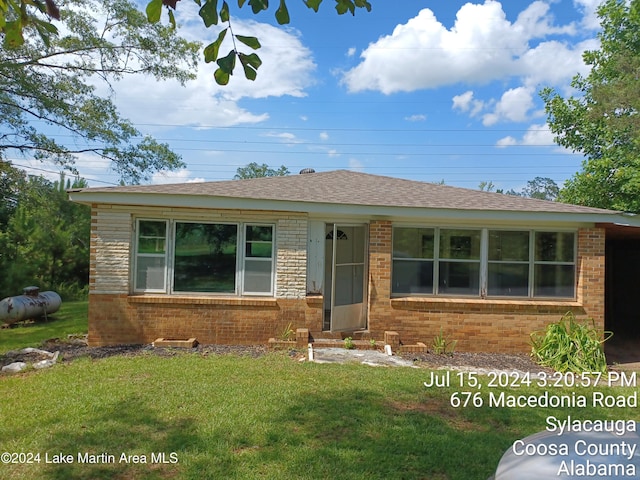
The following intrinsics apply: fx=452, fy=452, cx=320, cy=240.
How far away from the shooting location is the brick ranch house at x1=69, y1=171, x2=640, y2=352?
8547 mm

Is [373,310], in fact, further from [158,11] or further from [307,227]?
[158,11]

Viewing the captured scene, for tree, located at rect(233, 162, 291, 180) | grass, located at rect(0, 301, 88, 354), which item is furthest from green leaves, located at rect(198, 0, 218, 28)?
tree, located at rect(233, 162, 291, 180)

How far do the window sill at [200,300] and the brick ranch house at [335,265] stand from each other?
0.06 ft

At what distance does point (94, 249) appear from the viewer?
8.45m

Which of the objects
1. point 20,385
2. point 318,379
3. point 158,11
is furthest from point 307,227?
point 158,11

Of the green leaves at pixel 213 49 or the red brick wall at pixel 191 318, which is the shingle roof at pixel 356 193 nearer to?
the red brick wall at pixel 191 318

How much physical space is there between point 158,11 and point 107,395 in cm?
503

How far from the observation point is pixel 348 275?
9.43 m

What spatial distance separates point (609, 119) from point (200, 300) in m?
13.8

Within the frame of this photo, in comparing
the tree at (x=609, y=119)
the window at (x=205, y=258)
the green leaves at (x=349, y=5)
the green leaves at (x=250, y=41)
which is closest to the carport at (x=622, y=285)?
the tree at (x=609, y=119)

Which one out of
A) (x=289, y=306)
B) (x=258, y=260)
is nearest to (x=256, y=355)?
(x=289, y=306)

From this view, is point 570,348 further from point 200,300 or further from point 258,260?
point 200,300

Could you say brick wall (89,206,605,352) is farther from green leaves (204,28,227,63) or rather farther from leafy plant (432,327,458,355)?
green leaves (204,28,227,63)

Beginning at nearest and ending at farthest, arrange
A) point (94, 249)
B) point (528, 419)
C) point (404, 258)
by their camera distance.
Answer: point (528, 419)
point (94, 249)
point (404, 258)
